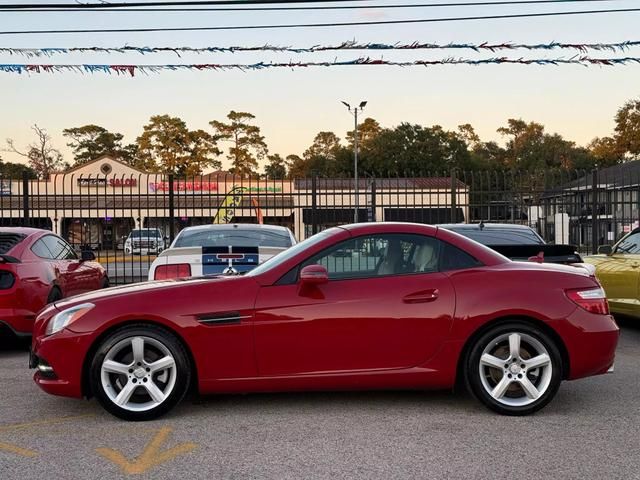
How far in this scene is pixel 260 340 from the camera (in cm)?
480

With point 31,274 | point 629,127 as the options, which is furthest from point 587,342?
point 629,127

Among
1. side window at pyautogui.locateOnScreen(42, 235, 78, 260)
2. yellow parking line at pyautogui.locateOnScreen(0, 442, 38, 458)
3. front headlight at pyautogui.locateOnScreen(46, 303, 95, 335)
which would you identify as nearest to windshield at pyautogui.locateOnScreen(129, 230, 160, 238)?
side window at pyautogui.locateOnScreen(42, 235, 78, 260)

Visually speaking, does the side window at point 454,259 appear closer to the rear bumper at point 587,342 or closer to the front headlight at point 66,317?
the rear bumper at point 587,342

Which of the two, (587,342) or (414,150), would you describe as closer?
(587,342)

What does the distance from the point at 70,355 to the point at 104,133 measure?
9040 cm

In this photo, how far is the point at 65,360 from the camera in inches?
189

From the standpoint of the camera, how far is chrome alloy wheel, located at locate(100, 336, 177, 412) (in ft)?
15.6

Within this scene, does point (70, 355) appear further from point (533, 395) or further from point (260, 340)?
point (533, 395)

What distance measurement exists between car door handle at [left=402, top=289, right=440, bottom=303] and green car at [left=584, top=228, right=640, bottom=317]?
4.44m

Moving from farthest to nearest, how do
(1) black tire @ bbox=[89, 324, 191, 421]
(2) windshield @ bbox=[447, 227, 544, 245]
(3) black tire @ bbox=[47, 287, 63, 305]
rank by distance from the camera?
1. (2) windshield @ bbox=[447, 227, 544, 245]
2. (3) black tire @ bbox=[47, 287, 63, 305]
3. (1) black tire @ bbox=[89, 324, 191, 421]

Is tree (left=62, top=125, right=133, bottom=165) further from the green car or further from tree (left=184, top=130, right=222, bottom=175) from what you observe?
the green car

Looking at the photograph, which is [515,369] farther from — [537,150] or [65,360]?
[537,150]

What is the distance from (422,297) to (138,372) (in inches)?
81.4

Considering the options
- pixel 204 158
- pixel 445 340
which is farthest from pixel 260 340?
pixel 204 158
